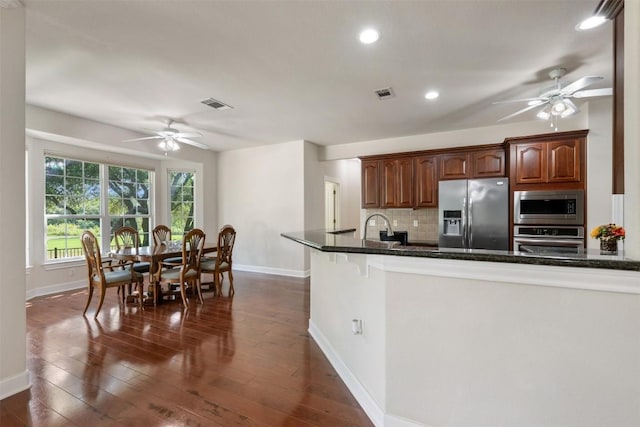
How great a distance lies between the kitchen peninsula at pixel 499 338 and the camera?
1221 millimetres

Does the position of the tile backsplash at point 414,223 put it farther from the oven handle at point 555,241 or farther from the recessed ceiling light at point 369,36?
the recessed ceiling light at point 369,36

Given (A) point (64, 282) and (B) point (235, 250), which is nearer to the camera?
(A) point (64, 282)

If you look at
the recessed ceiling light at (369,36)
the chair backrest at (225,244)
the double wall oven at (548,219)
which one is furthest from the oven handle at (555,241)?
the chair backrest at (225,244)

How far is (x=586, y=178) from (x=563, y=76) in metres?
1.62

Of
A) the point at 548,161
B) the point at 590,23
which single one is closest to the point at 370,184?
the point at 548,161

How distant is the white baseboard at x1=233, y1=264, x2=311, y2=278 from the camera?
5758mm

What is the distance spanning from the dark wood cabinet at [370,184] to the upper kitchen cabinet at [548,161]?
206 centimetres

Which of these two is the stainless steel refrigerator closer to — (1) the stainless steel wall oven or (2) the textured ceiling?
(1) the stainless steel wall oven

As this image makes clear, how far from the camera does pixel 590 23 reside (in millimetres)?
2133

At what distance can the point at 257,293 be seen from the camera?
461 centimetres

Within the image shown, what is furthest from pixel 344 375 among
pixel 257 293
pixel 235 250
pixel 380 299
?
pixel 235 250

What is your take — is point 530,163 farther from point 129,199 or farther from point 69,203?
point 69,203

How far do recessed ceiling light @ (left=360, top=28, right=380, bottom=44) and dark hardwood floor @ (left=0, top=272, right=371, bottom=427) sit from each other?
2706 millimetres

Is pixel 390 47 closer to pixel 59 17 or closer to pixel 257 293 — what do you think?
pixel 59 17
